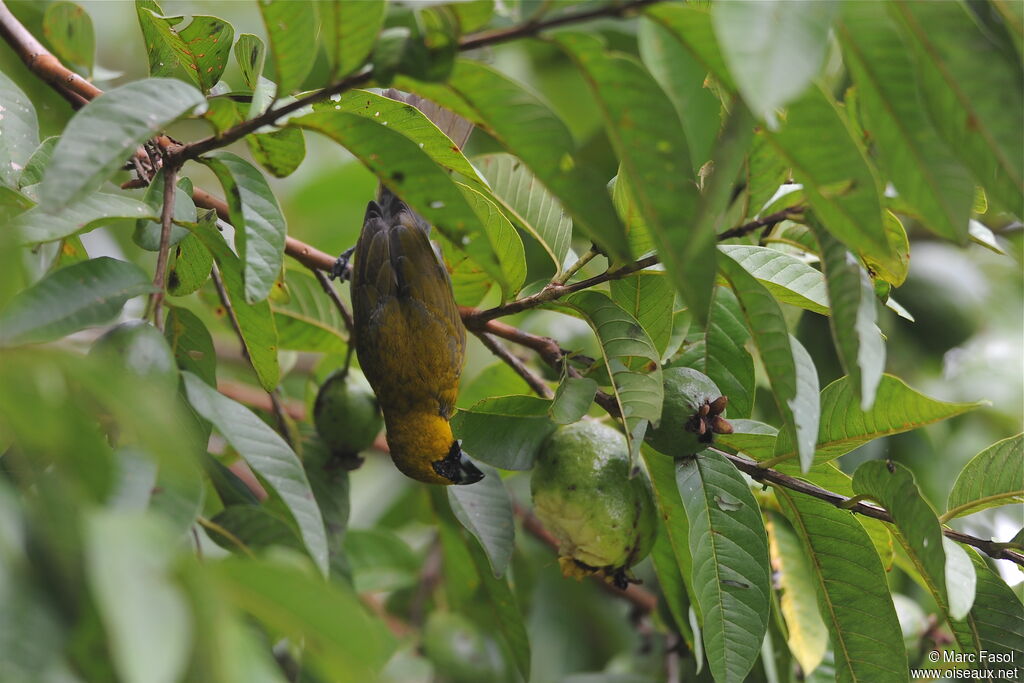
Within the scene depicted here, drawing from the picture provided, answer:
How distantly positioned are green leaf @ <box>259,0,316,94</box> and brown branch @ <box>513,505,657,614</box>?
166 cm

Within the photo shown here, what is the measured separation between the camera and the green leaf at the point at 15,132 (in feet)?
4.89

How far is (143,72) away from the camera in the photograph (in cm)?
383

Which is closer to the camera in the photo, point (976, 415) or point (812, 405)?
point (812, 405)

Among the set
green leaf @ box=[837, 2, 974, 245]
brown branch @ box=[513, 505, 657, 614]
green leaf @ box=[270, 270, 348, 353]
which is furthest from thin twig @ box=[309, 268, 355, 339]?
green leaf @ box=[837, 2, 974, 245]

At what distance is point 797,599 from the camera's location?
6.47 ft

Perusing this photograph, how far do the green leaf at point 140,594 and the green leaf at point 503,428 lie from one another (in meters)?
0.85

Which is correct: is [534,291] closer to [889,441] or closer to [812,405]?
[812,405]

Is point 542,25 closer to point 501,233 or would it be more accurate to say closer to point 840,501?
point 501,233

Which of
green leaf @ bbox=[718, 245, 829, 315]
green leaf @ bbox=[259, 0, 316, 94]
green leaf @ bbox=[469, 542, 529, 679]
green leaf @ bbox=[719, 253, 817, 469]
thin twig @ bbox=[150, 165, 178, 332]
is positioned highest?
green leaf @ bbox=[259, 0, 316, 94]

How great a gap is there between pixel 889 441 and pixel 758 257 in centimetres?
172

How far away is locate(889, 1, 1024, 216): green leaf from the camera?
948 millimetres

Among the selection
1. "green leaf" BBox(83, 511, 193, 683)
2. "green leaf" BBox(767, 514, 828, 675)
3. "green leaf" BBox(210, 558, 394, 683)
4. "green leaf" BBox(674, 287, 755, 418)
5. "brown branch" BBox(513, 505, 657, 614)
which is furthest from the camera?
"brown branch" BBox(513, 505, 657, 614)

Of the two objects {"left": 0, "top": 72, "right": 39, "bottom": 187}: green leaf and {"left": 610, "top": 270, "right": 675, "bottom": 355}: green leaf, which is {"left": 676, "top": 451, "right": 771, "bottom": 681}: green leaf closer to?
{"left": 610, "top": 270, "right": 675, "bottom": 355}: green leaf

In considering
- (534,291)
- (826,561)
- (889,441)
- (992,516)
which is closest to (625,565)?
(826,561)
